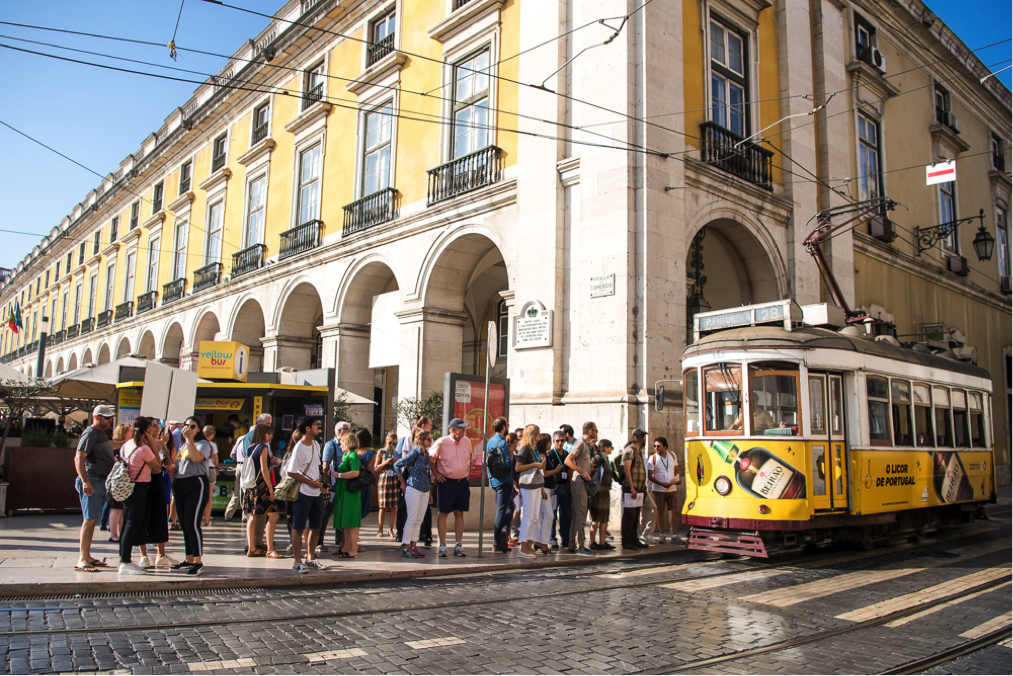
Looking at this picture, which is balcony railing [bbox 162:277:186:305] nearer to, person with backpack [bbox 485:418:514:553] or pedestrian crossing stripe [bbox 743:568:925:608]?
person with backpack [bbox 485:418:514:553]

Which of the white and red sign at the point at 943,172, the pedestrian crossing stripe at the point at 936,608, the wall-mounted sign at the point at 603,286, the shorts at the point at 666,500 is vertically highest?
the white and red sign at the point at 943,172

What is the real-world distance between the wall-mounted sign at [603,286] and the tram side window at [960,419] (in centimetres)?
583

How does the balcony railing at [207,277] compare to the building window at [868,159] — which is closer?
the building window at [868,159]

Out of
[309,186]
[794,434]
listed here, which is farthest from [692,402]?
[309,186]

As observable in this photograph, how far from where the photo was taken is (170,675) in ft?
14.2

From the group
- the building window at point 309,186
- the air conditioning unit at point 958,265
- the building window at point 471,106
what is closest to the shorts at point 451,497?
the building window at point 471,106

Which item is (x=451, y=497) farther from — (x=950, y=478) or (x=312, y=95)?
(x=312, y=95)

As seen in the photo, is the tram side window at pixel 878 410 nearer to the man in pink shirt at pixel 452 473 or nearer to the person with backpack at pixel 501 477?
the person with backpack at pixel 501 477

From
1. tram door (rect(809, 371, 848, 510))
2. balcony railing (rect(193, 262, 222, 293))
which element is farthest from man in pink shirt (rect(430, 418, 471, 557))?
balcony railing (rect(193, 262, 222, 293))

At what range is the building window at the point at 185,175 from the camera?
1230 inches

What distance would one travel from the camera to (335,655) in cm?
486

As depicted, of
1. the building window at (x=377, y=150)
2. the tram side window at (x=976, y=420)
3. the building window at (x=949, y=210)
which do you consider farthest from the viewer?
the building window at (x=949, y=210)

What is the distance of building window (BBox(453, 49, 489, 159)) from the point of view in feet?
54.2

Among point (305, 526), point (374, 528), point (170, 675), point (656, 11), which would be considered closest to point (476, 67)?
point (656, 11)
